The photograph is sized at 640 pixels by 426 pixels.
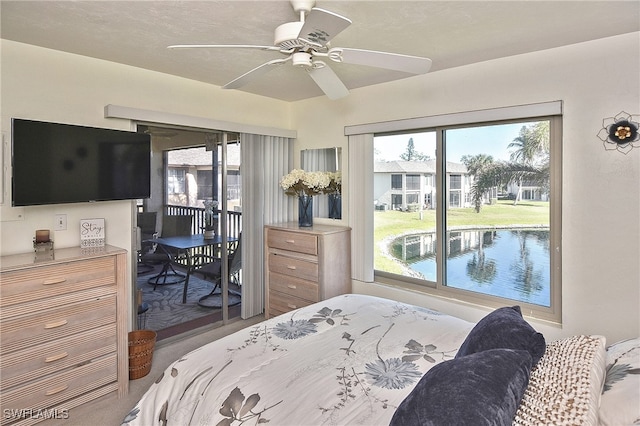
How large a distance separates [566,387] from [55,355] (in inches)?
108

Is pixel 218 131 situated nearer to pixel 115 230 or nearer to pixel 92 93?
pixel 92 93

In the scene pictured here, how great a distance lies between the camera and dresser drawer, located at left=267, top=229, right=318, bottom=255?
355 centimetres

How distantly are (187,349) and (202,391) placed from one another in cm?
198

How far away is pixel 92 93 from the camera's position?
2869 mm

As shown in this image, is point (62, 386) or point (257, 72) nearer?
point (257, 72)

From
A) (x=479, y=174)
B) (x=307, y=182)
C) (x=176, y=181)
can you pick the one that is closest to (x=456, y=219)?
(x=479, y=174)

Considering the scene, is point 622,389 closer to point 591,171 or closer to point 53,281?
point 591,171

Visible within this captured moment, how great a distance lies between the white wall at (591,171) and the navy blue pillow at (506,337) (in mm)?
1415

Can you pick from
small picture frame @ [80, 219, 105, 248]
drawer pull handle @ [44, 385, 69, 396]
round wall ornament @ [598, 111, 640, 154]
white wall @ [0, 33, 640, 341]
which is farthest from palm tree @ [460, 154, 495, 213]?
drawer pull handle @ [44, 385, 69, 396]

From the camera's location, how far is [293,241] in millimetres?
3707

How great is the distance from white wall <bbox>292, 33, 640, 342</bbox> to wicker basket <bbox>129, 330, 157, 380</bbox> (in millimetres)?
3036

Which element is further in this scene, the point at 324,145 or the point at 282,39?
the point at 324,145

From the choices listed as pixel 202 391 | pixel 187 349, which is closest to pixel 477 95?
pixel 202 391

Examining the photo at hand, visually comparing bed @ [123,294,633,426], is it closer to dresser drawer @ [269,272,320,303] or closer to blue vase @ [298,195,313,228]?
dresser drawer @ [269,272,320,303]
